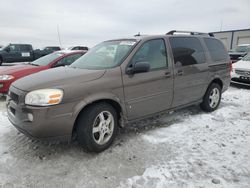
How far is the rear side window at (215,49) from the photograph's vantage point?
4.51 meters

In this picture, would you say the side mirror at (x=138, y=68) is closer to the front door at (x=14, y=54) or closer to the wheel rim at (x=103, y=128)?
the wheel rim at (x=103, y=128)

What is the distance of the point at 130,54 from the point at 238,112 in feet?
10.4

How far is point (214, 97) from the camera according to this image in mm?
4750

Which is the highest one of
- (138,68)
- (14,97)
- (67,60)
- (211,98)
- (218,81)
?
(138,68)

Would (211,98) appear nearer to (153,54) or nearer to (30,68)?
(153,54)

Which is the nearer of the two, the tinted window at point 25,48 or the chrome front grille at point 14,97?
the chrome front grille at point 14,97

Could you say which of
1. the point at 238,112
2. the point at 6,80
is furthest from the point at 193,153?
the point at 6,80

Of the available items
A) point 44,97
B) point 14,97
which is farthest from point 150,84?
point 14,97

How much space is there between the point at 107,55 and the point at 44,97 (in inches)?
55.9

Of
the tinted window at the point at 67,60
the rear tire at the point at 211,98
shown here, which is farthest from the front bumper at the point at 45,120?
the tinted window at the point at 67,60

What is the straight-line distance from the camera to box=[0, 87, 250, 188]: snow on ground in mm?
2293

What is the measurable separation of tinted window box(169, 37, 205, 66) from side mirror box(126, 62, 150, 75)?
0.94 m

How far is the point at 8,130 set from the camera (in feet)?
11.9

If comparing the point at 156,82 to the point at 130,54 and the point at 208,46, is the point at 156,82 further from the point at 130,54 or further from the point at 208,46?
the point at 208,46
